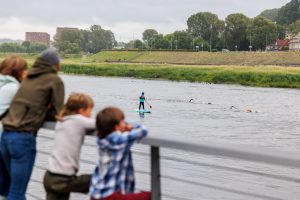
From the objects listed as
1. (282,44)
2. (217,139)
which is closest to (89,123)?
(217,139)

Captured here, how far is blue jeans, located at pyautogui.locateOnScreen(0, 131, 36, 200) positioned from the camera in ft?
16.0

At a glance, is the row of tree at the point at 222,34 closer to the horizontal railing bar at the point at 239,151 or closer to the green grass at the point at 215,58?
the green grass at the point at 215,58

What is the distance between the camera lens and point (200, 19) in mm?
187500

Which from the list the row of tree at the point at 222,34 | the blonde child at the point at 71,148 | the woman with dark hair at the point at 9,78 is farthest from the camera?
the row of tree at the point at 222,34

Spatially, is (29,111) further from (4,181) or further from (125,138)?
(125,138)

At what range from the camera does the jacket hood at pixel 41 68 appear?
16.1ft

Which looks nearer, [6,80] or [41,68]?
[41,68]

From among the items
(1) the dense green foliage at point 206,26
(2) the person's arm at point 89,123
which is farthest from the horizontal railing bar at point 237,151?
(1) the dense green foliage at point 206,26

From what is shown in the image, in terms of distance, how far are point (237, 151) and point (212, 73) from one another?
110 m

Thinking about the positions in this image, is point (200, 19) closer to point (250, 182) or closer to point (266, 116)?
point (266, 116)

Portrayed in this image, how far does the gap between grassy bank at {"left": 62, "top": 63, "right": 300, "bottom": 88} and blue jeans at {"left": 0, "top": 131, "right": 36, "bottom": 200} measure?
96719 millimetres

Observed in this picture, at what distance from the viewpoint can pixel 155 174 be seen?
4.48m

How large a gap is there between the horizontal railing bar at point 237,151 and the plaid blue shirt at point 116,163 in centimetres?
16

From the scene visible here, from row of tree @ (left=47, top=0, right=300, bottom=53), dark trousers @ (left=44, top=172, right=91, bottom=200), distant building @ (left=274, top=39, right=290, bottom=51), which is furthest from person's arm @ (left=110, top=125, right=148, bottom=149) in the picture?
distant building @ (left=274, top=39, right=290, bottom=51)
